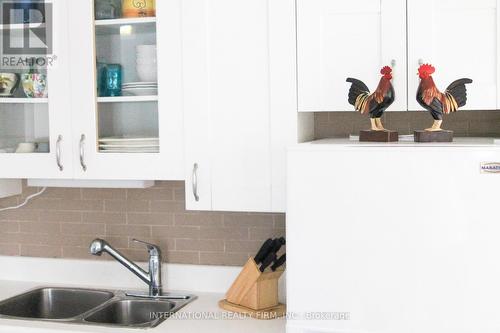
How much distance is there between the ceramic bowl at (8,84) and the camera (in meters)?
2.84

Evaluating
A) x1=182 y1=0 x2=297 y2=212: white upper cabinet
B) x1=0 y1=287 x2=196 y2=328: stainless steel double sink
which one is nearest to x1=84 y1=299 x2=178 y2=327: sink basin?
x1=0 y1=287 x2=196 y2=328: stainless steel double sink

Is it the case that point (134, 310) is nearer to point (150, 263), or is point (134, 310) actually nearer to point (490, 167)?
point (150, 263)

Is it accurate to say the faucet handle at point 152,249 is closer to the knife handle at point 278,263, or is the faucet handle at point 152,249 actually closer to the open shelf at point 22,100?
the knife handle at point 278,263

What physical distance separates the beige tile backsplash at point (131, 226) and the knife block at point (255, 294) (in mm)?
244

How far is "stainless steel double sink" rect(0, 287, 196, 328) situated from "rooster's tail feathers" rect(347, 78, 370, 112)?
1020 mm

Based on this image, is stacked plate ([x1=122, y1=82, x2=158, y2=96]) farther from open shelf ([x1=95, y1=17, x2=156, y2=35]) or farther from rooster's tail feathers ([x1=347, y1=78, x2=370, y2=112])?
rooster's tail feathers ([x1=347, y1=78, x2=370, y2=112])

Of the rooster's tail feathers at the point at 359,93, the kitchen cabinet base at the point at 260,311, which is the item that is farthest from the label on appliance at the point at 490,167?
the kitchen cabinet base at the point at 260,311

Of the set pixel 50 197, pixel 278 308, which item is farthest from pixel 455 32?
pixel 50 197

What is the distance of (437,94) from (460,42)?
0.21 m

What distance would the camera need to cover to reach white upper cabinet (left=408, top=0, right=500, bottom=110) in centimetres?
222

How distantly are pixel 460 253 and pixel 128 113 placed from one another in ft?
4.27

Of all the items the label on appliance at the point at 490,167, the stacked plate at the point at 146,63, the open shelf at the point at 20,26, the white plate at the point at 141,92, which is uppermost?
the open shelf at the point at 20,26

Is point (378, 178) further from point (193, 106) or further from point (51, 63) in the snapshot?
point (51, 63)

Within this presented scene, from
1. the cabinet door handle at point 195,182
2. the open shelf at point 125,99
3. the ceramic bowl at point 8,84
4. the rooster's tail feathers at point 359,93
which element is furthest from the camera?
the ceramic bowl at point 8,84
